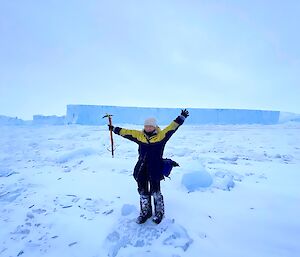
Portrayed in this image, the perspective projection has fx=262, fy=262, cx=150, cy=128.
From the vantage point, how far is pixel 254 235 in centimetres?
329

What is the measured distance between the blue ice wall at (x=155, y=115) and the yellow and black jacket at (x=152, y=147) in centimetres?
2732

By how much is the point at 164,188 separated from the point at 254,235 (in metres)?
1.97

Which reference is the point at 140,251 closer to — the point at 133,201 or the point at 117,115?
the point at 133,201

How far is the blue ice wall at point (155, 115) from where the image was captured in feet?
103

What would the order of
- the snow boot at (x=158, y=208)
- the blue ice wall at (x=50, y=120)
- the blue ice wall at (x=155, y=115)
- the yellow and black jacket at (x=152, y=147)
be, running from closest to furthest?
the yellow and black jacket at (x=152, y=147)
the snow boot at (x=158, y=208)
the blue ice wall at (x=155, y=115)
the blue ice wall at (x=50, y=120)

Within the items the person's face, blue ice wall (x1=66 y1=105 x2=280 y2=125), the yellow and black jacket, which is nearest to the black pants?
the yellow and black jacket

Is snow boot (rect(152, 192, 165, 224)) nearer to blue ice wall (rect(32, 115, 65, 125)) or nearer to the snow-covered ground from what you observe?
the snow-covered ground

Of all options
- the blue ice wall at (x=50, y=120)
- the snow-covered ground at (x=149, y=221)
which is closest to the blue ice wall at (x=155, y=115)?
the blue ice wall at (x=50, y=120)

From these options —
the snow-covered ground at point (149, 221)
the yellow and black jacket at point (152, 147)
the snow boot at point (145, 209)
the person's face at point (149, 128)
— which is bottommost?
the snow-covered ground at point (149, 221)

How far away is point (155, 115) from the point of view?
1308 inches

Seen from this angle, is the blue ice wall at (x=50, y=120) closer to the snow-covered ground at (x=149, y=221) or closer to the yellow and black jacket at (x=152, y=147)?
the snow-covered ground at (x=149, y=221)

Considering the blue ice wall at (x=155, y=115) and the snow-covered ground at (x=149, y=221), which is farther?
the blue ice wall at (x=155, y=115)

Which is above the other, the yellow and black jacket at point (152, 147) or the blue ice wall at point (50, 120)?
the yellow and black jacket at point (152, 147)

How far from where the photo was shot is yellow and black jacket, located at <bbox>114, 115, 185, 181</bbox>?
342 centimetres
